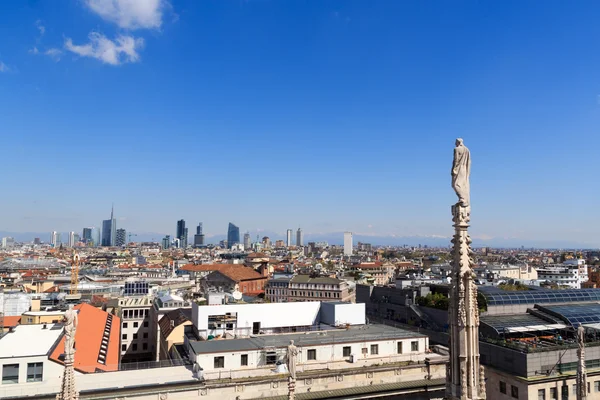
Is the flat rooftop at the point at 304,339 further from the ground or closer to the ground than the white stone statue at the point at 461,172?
closer to the ground

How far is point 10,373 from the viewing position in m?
26.7

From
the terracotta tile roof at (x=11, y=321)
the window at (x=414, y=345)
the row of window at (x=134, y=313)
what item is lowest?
the row of window at (x=134, y=313)

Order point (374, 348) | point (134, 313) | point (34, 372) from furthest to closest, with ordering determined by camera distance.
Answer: point (134, 313) < point (374, 348) < point (34, 372)

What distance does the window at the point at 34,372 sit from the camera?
2691 cm

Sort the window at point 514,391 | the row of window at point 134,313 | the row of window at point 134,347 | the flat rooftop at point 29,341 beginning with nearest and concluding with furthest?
the flat rooftop at point 29,341 < the window at point 514,391 < the row of window at point 134,347 < the row of window at point 134,313

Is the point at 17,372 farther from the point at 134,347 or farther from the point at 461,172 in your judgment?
the point at 134,347

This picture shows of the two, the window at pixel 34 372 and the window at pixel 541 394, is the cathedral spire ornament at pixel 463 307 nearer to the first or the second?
the window at pixel 34 372

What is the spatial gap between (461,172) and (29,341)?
33.0 metres

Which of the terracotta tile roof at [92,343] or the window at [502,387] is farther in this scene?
the window at [502,387]

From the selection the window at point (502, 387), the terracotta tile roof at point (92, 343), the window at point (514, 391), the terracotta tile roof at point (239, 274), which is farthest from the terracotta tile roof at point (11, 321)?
the terracotta tile roof at point (239, 274)

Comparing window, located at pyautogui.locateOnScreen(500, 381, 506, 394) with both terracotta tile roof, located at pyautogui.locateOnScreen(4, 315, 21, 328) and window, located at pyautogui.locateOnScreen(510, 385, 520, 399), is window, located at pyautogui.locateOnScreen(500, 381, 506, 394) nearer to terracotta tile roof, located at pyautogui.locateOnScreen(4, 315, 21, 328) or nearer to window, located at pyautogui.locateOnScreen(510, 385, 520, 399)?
window, located at pyautogui.locateOnScreen(510, 385, 520, 399)

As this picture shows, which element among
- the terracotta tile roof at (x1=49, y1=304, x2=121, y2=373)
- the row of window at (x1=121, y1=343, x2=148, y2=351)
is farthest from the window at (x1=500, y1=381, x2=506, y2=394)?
the row of window at (x1=121, y1=343, x2=148, y2=351)

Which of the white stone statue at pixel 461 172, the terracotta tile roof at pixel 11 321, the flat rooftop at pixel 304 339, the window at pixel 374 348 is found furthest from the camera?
the terracotta tile roof at pixel 11 321

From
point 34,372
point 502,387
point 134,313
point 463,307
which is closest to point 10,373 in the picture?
point 34,372
